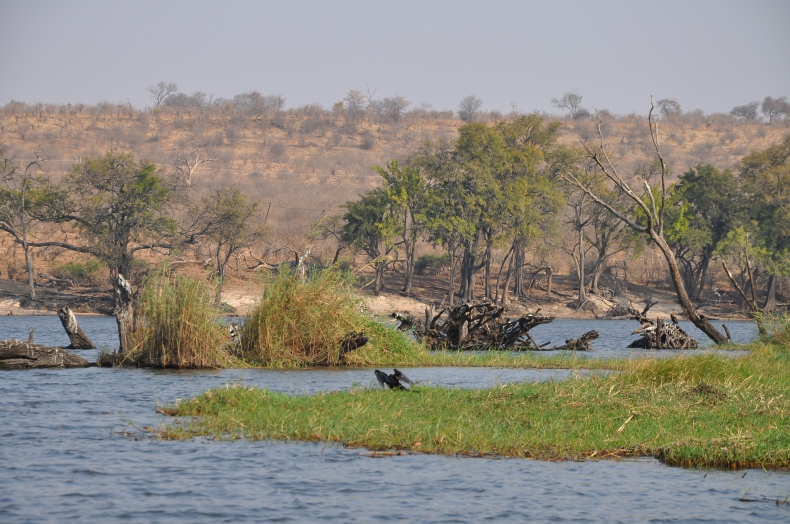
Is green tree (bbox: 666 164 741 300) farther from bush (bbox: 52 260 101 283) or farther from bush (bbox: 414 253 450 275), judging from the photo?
bush (bbox: 52 260 101 283)

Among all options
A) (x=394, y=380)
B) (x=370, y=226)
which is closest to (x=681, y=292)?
(x=394, y=380)

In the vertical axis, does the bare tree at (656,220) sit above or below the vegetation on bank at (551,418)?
above

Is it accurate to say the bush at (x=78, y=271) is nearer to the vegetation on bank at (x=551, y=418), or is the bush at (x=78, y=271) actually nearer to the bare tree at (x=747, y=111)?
the vegetation on bank at (x=551, y=418)

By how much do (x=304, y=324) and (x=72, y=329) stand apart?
19.7ft

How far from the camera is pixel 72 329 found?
22234 mm

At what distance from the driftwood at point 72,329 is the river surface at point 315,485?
8977 millimetres

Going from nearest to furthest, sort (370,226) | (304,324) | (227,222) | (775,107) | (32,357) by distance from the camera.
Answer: (32,357) → (304,324) → (227,222) → (370,226) → (775,107)

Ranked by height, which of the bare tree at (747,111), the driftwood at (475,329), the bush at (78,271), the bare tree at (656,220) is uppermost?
the bare tree at (747,111)

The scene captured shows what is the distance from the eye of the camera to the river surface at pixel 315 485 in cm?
875

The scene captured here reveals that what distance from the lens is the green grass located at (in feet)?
36.2

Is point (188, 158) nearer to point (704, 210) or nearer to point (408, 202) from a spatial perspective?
point (408, 202)

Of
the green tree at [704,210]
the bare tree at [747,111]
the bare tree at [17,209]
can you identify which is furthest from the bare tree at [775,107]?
the bare tree at [17,209]

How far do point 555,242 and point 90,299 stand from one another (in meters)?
30.1

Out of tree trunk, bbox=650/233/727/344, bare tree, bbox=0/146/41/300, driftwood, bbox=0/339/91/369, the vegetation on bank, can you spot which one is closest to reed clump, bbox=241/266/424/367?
driftwood, bbox=0/339/91/369
